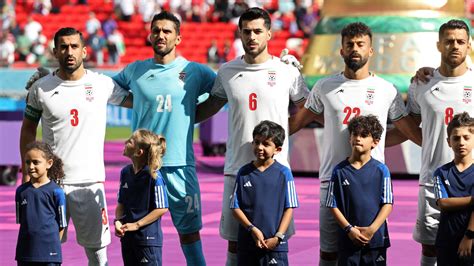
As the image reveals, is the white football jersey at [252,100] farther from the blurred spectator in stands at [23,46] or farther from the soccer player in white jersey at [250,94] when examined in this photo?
the blurred spectator in stands at [23,46]

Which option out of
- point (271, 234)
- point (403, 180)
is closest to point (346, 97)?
point (271, 234)

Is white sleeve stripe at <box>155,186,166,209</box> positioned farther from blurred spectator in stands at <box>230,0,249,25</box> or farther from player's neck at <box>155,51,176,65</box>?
blurred spectator in stands at <box>230,0,249,25</box>

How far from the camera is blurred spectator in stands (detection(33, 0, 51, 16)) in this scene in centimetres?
4197

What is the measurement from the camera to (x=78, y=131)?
9297 millimetres

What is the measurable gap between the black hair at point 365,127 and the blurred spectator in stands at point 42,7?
34.0 metres

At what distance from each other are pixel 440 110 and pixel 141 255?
2.47m

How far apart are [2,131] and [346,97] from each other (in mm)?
11269

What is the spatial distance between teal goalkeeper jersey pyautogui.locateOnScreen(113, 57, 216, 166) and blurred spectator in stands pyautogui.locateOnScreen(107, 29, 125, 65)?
27.4 meters

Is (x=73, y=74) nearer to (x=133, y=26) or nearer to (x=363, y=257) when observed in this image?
(x=363, y=257)

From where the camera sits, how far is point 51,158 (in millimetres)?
8906

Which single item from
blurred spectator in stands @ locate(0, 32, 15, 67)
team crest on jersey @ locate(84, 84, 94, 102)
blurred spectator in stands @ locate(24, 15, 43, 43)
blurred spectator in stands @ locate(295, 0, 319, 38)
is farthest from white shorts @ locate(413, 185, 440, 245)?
blurred spectator in stands @ locate(24, 15, 43, 43)

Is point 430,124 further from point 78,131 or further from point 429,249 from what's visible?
point 78,131

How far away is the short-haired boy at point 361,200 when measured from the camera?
881 centimetres

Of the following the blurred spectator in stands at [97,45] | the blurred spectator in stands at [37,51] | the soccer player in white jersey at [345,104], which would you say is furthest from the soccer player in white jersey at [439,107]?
the blurred spectator in stands at [37,51]
